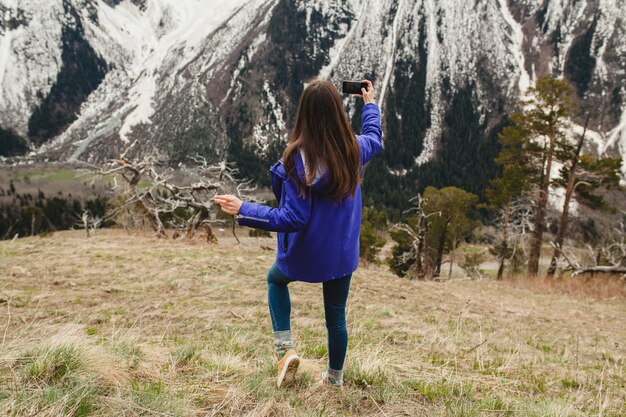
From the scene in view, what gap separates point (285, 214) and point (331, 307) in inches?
33.4

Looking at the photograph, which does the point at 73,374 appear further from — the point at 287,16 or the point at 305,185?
the point at 287,16

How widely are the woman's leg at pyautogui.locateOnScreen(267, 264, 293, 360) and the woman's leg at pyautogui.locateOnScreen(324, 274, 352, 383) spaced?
29 cm

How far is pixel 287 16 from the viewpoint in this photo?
609 ft

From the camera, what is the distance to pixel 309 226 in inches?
105

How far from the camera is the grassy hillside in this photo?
259 centimetres

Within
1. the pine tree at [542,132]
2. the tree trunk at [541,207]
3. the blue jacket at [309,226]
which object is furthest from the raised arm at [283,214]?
the tree trunk at [541,207]

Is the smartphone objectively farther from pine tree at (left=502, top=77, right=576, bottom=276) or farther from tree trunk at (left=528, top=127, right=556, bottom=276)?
tree trunk at (left=528, top=127, right=556, bottom=276)

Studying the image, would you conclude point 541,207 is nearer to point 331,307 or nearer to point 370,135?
point 370,135

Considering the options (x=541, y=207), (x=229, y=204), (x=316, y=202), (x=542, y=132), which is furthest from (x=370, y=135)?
(x=542, y=132)

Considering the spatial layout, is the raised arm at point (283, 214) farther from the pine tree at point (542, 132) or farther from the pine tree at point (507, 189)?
the pine tree at point (507, 189)

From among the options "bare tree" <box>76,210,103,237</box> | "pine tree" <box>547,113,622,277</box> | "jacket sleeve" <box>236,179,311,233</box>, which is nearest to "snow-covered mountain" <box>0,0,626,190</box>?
"bare tree" <box>76,210,103,237</box>

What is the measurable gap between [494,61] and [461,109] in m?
19.5

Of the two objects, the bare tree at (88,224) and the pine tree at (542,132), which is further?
the bare tree at (88,224)

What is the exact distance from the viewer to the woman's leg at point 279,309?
9.80ft
